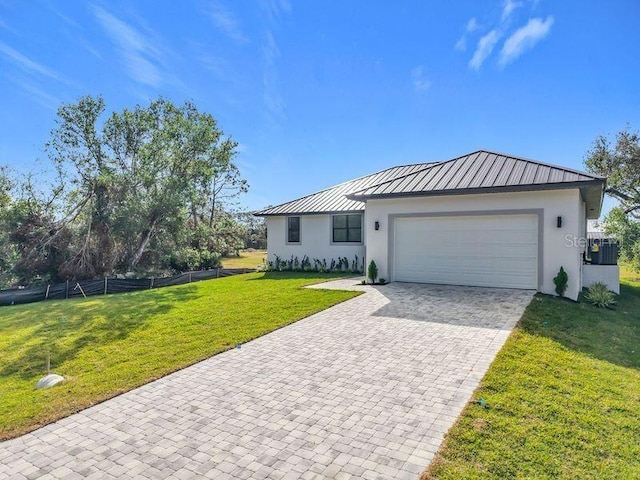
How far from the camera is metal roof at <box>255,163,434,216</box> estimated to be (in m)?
17.7

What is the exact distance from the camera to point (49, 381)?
544 cm

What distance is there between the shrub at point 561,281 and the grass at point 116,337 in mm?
5712

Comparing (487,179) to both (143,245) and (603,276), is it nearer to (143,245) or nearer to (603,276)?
(603,276)

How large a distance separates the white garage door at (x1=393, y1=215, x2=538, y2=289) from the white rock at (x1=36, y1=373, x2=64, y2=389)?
9778 millimetres

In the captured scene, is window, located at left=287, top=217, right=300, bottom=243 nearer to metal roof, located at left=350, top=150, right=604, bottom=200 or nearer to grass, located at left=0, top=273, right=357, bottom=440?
grass, located at left=0, top=273, right=357, bottom=440

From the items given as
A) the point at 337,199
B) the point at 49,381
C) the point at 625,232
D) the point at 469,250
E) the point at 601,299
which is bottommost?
the point at 49,381

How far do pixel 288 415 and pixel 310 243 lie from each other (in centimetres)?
1455

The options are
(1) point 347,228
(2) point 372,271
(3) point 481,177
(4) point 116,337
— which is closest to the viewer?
(4) point 116,337

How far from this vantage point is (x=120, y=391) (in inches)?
197

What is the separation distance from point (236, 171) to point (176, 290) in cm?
2300

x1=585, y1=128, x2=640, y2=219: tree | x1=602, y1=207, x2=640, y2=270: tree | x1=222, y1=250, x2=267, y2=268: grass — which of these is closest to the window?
x1=222, y1=250, x2=267, y2=268: grass

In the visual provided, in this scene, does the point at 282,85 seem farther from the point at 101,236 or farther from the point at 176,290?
the point at 101,236

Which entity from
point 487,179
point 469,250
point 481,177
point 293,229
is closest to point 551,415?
point 469,250

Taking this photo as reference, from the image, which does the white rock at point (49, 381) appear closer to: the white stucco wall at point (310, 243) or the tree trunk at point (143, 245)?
the white stucco wall at point (310, 243)
